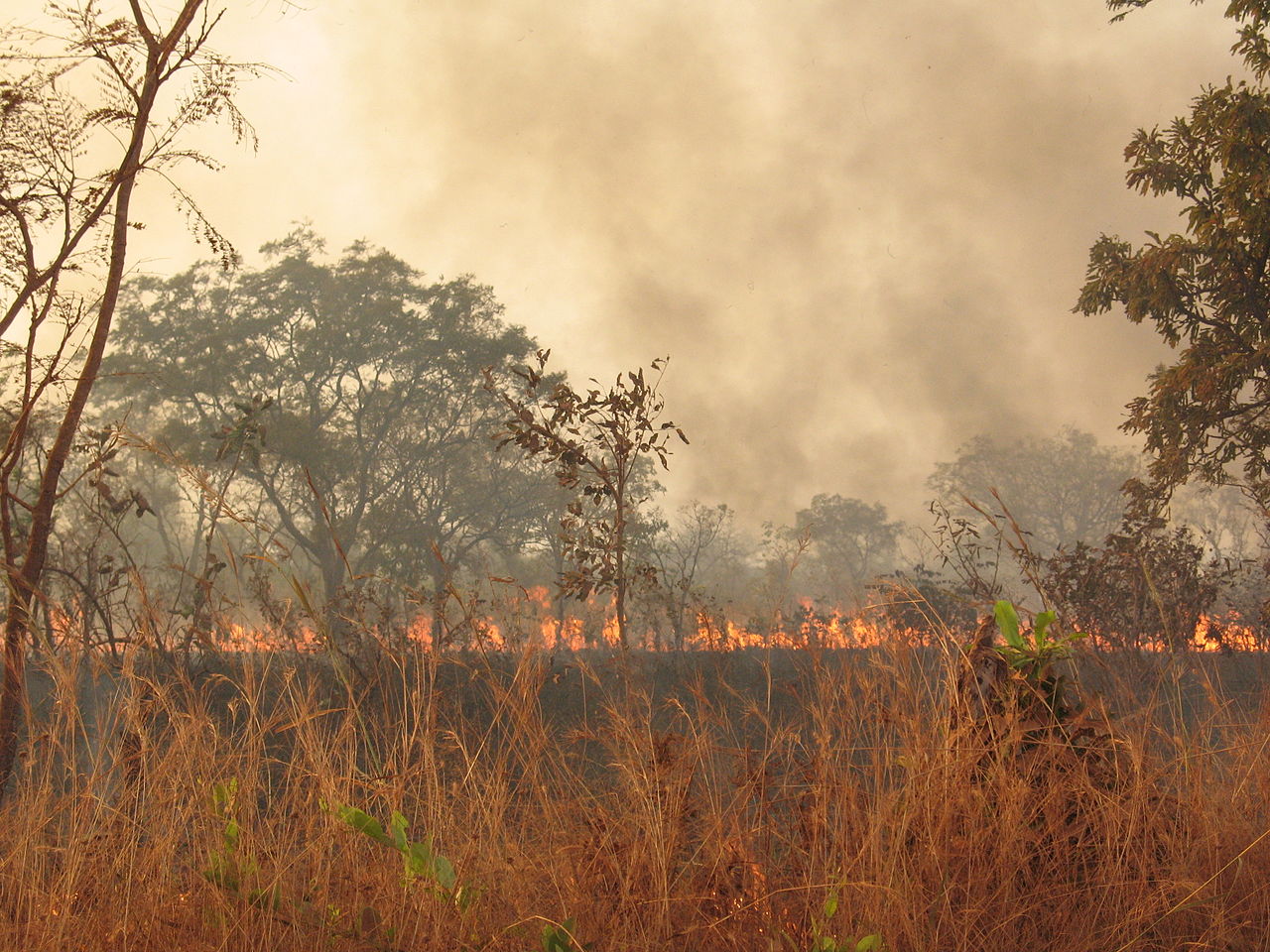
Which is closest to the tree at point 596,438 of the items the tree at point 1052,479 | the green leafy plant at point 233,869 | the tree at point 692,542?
the green leafy plant at point 233,869

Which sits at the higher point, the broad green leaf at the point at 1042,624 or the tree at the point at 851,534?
the tree at the point at 851,534

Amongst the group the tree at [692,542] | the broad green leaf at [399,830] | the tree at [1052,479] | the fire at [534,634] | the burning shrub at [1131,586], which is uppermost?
the tree at [1052,479]

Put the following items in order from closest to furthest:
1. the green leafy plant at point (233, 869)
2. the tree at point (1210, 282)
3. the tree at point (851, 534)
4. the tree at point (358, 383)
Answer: the green leafy plant at point (233, 869)
the tree at point (1210, 282)
the tree at point (358, 383)
the tree at point (851, 534)

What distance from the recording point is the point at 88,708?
7746 mm

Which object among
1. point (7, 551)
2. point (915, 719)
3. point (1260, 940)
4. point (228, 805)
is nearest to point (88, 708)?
point (7, 551)

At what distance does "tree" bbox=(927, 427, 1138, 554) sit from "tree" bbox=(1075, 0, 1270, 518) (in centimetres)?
3083

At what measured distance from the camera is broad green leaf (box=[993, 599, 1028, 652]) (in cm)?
230

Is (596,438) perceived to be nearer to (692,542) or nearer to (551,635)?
(551,635)

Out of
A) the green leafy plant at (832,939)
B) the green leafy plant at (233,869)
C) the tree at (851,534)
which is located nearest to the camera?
the green leafy plant at (832,939)

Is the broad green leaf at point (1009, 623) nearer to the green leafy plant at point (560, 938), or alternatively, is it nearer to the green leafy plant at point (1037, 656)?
the green leafy plant at point (1037, 656)

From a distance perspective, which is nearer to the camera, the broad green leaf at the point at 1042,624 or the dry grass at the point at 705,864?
the dry grass at the point at 705,864

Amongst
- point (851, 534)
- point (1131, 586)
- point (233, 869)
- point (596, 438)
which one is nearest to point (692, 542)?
point (1131, 586)

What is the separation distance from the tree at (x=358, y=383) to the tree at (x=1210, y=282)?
14445 mm

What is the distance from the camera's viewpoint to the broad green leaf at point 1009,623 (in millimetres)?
2297
